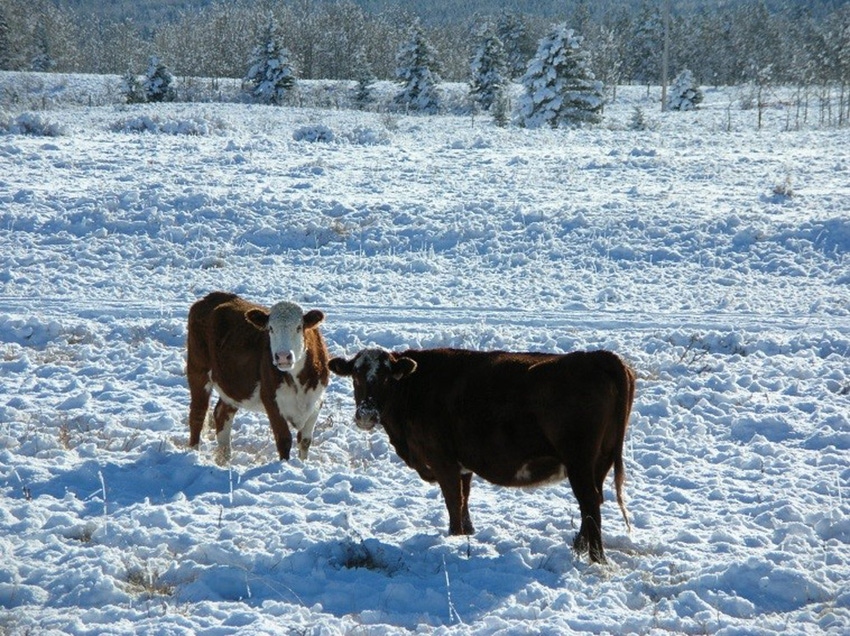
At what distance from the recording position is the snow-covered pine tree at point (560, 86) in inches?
1619

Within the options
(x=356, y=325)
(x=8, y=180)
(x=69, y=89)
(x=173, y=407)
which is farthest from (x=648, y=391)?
(x=69, y=89)

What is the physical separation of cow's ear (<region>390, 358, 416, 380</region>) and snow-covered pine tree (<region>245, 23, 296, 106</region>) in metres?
56.1

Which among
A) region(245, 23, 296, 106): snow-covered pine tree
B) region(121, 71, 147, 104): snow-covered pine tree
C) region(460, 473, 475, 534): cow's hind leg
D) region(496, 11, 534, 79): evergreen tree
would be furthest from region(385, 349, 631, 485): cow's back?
region(496, 11, 534, 79): evergreen tree

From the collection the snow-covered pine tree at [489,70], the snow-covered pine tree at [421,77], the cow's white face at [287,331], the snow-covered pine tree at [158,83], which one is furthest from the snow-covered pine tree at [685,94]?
the cow's white face at [287,331]

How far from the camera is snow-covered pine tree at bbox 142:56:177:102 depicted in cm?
5634

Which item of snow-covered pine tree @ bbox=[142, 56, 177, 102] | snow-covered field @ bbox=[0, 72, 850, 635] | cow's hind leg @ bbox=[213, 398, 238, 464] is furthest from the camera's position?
snow-covered pine tree @ bbox=[142, 56, 177, 102]

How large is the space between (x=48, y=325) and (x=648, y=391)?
29.0 ft

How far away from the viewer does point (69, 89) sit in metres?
61.4

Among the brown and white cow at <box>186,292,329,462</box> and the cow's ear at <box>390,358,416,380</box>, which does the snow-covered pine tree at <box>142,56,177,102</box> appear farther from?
the cow's ear at <box>390,358,416,380</box>

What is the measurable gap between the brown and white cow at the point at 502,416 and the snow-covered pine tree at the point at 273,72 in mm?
56076

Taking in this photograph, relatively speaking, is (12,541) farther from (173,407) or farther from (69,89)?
(69,89)

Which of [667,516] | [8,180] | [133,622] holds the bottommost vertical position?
[667,516]

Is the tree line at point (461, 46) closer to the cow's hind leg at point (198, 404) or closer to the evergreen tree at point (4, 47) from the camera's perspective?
the evergreen tree at point (4, 47)

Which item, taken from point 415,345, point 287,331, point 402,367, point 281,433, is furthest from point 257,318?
point 415,345
